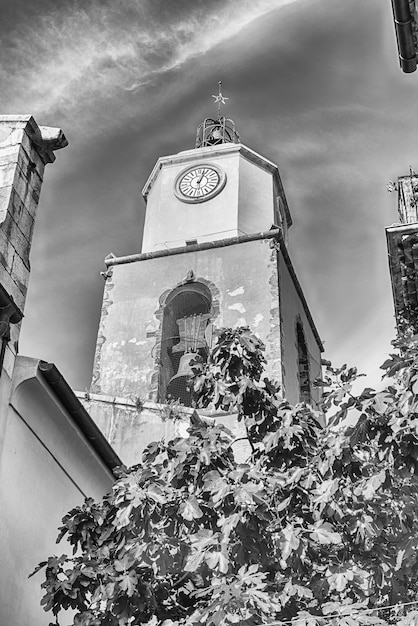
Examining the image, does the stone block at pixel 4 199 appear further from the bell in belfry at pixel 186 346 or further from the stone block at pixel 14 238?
the bell in belfry at pixel 186 346

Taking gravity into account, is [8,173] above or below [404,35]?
below

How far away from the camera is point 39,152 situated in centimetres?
864

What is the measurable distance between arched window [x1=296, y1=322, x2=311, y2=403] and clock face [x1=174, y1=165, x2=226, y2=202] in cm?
352

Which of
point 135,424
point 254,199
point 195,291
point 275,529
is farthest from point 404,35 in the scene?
point 254,199

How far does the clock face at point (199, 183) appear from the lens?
19.9 metres

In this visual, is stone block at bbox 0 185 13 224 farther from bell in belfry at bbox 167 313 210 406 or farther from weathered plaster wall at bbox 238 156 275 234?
weathered plaster wall at bbox 238 156 275 234

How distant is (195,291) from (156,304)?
83cm

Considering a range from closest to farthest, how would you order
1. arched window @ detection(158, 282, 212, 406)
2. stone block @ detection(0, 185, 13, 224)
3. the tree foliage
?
the tree foliage < stone block @ detection(0, 185, 13, 224) < arched window @ detection(158, 282, 212, 406)

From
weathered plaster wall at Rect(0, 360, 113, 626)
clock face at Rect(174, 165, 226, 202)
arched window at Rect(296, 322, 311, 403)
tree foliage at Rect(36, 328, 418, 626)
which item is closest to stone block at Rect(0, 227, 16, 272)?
weathered plaster wall at Rect(0, 360, 113, 626)

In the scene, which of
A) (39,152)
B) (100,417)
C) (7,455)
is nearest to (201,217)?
(100,417)

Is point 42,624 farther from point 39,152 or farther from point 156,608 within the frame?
point 39,152

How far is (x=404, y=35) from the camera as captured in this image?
8.16 m

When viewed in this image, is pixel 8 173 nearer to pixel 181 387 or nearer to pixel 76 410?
pixel 76 410

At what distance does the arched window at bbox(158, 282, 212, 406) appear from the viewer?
1708 cm
